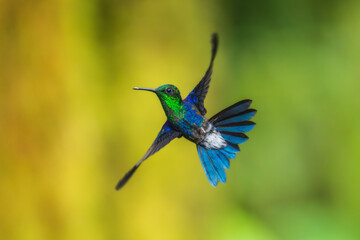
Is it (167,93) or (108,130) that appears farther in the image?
(108,130)

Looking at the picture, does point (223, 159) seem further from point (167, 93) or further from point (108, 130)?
point (108, 130)

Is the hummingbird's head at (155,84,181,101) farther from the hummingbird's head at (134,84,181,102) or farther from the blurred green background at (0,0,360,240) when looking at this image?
the blurred green background at (0,0,360,240)

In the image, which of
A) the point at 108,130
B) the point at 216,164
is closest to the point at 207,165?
the point at 216,164

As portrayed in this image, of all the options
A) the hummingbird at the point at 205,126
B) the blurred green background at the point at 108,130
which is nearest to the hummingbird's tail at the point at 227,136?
the hummingbird at the point at 205,126

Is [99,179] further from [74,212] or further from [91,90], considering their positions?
[91,90]

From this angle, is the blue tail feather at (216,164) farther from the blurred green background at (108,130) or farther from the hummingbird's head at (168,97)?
the blurred green background at (108,130)

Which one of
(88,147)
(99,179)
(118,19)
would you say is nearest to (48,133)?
(88,147)

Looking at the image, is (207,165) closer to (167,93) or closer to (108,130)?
(167,93)

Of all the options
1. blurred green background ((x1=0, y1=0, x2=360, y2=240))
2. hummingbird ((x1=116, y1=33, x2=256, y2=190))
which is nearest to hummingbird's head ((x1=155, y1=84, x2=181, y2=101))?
hummingbird ((x1=116, y1=33, x2=256, y2=190))
